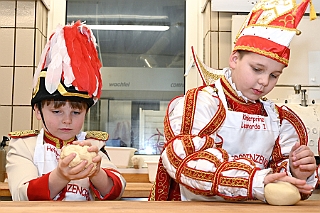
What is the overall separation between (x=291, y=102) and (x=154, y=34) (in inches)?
40.2

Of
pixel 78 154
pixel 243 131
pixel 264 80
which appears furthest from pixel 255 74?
pixel 78 154

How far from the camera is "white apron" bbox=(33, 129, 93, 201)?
4.20 feet

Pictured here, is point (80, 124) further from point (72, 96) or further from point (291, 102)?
point (291, 102)

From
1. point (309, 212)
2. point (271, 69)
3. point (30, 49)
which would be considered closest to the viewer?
point (309, 212)

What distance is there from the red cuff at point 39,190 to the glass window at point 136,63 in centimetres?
153

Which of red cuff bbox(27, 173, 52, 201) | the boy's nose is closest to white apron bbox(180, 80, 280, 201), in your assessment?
the boy's nose

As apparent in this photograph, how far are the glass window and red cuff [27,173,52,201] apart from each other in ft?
5.00

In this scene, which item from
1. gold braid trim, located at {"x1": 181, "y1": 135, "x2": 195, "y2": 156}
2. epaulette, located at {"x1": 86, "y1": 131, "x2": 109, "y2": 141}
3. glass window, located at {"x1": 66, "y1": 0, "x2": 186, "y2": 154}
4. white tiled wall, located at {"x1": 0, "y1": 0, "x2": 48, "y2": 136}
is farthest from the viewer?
glass window, located at {"x1": 66, "y1": 0, "x2": 186, "y2": 154}

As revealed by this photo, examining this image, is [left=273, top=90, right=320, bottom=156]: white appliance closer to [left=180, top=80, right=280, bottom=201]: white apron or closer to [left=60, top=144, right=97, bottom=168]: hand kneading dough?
[left=180, top=80, right=280, bottom=201]: white apron

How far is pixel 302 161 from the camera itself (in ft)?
3.56

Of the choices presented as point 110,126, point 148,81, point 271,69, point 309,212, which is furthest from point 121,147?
point 309,212

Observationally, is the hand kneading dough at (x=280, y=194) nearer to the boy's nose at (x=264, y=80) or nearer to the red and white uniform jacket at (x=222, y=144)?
the red and white uniform jacket at (x=222, y=144)

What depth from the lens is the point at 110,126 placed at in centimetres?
268

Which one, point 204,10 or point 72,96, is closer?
point 72,96
